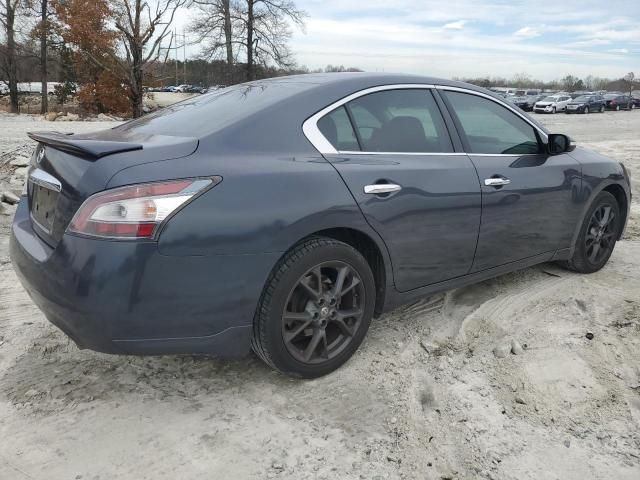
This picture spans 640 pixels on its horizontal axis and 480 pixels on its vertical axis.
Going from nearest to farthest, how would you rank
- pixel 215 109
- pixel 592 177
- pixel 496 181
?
pixel 215 109 → pixel 496 181 → pixel 592 177

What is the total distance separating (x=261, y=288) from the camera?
2617 millimetres

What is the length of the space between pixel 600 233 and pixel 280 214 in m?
3.29

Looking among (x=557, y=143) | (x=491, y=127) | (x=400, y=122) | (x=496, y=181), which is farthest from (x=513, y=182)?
(x=400, y=122)

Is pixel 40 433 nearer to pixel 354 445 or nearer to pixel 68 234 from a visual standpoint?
pixel 68 234

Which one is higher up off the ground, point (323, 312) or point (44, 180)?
point (44, 180)

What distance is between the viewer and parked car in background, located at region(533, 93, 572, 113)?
1564 inches

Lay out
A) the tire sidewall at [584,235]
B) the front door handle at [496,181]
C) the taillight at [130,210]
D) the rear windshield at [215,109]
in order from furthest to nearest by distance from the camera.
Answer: the tire sidewall at [584,235]
the front door handle at [496,181]
the rear windshield at [215,109]
the taillight at [130,210]

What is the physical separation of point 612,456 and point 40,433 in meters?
2.57

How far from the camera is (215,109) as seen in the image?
124 inches

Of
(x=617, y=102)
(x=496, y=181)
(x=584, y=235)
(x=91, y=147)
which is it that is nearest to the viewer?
(x=91, y=147)

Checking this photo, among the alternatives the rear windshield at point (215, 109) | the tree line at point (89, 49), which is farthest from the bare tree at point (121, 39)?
the rear windshield at point (215, 109)

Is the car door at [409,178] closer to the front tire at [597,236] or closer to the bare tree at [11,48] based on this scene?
the front tire at [597,236]

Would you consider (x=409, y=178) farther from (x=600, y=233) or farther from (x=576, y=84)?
(x=576, y=84)

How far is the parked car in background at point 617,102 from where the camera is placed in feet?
154
